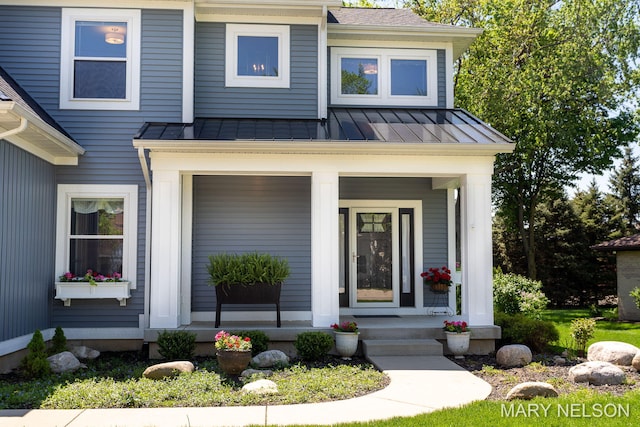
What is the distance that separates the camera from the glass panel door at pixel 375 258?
11180 millimetres

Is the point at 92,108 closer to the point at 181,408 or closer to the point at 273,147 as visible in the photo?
the point at 273,147

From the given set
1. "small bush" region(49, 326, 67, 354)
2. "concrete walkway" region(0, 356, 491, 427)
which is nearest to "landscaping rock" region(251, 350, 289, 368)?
"concrete walkway" region(0, 356, 491, 427)

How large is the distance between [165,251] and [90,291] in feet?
4.53

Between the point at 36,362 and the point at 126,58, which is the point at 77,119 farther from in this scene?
the point at 36,362

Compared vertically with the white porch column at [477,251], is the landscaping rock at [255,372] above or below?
below

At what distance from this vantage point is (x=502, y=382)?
709 centimetres

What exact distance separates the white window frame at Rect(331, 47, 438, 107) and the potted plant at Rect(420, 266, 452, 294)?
3.12 m

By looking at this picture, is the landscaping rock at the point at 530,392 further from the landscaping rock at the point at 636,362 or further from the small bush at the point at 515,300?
the small bush at the point at 515,300

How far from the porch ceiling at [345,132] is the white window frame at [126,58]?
0.60 m

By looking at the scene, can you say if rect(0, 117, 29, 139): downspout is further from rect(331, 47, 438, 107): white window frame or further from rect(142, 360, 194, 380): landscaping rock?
rect(331, 47, 438, 107): white window frame

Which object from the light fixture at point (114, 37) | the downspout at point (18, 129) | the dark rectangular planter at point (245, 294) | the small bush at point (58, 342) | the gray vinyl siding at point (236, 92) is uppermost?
the light fixture at point (114, 37)

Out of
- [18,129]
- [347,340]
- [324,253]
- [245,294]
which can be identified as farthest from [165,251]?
[347,340]

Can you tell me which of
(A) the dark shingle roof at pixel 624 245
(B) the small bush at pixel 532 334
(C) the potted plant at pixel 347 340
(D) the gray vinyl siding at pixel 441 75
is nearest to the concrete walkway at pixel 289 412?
(C) the potted plant at pixel 347 340

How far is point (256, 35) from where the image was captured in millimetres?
10453
